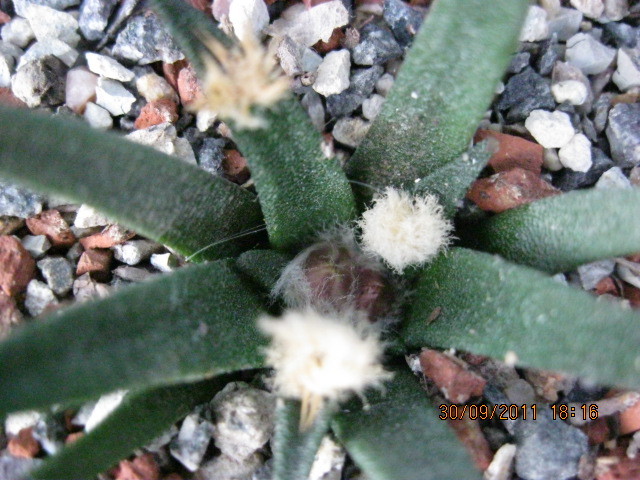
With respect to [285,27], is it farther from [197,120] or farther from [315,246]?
[315,246]

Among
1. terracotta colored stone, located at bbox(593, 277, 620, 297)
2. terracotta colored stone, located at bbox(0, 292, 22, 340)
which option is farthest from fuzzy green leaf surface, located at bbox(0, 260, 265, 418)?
terracotta colored stone, located at bbox(593, 277, 620, 297)

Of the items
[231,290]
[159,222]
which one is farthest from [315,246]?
[159,222]

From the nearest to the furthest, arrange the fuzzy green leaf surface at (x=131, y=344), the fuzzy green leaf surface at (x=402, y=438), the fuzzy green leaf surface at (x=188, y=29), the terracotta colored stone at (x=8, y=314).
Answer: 1. the fuzzy green leaf surface at (x=131, y=344)
2. the fuzzy green leaf surface at (x=402, y=438)
3. the fuzzy green leaf surface at (x=188, y=29)
4. the terracotta colored stone at (x=8, y=314)

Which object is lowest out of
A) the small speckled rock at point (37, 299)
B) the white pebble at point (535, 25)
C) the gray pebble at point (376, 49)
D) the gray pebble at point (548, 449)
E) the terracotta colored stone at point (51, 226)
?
the gray pebble at point (548, 449)

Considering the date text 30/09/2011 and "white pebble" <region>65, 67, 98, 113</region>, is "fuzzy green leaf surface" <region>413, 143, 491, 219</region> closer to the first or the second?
the date text 30/09/2011

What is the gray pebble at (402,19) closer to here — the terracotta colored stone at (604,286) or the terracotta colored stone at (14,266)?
the terracotta colored stone at (604,286)

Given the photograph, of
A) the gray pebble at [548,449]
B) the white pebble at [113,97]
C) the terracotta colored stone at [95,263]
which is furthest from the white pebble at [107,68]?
the gray pebble at [548,449]

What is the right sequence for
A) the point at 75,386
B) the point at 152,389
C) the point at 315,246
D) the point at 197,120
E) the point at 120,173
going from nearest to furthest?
the point at 75,386, the point at 120,173, the point at 152,389, the point at 315,246, the point at 197,120
